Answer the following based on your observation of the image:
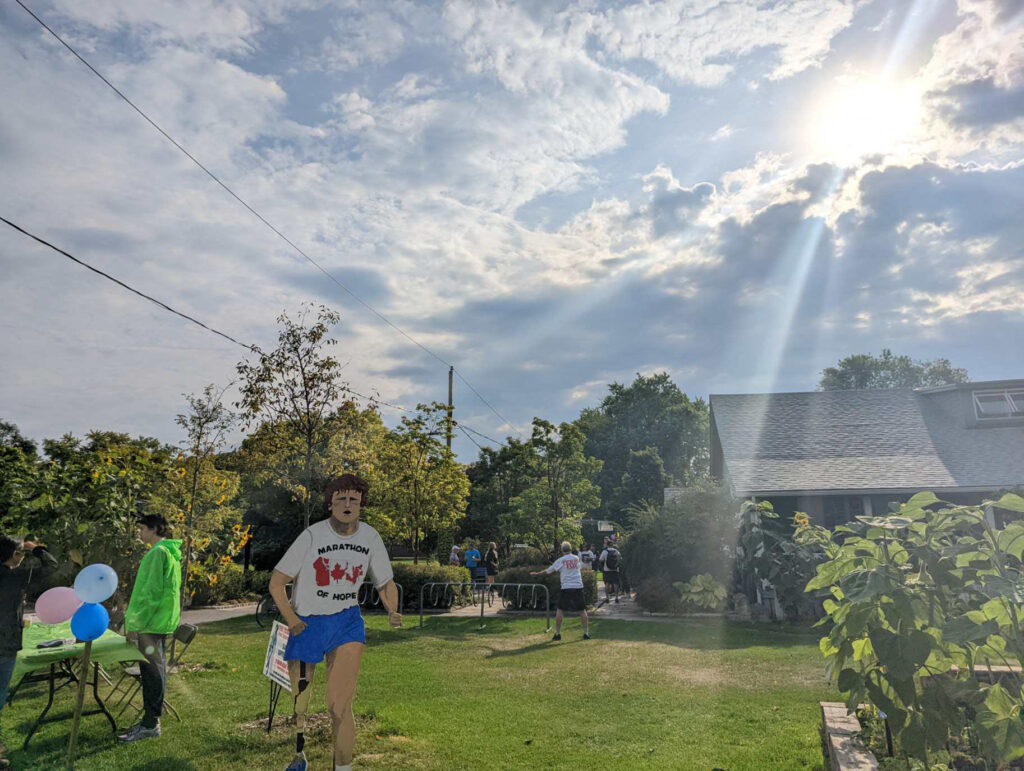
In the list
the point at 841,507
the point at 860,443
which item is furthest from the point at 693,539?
the point at 860,443

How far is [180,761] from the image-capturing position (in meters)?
5.84

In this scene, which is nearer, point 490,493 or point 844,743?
point 844,743

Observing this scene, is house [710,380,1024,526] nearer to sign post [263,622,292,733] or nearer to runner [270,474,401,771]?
sign post [263,622,292,733]

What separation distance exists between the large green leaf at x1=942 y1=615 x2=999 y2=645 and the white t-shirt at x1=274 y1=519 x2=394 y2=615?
366cm

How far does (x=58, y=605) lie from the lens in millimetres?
5469

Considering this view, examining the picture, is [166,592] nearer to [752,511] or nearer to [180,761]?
[180,761]

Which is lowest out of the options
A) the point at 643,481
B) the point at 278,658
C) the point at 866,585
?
the point at 278,658

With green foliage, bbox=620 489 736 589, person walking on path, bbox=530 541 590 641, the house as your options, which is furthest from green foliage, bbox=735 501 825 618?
person walking on path, bbox=530 541 590 641

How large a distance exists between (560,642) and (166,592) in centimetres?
806

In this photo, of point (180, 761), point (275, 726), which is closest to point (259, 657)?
point (275, 726)

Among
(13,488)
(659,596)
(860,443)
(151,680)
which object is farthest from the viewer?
(860,443)

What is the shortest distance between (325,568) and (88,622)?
1.74 metres

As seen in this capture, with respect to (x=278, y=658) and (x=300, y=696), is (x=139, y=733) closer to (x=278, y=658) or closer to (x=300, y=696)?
(x=278, y=658)

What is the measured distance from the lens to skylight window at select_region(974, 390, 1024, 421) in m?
23.1
